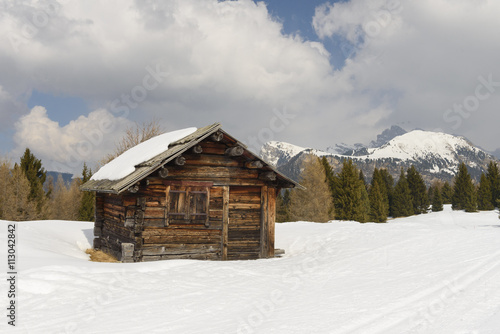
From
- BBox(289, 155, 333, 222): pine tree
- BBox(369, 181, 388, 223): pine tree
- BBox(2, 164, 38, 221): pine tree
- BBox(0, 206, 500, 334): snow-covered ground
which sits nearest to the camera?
BBox(0, 206, 500, 334): snow-covered ground

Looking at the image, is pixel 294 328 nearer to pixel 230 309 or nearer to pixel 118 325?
pixel 230 309

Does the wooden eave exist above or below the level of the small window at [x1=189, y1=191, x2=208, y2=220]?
above

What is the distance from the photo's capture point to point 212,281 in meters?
9.08

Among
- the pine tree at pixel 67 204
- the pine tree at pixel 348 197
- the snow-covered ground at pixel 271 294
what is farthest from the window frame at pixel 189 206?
the pine tree at pixel 67 204

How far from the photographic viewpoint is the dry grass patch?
45.2 feet

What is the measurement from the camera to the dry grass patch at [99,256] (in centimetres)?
1379

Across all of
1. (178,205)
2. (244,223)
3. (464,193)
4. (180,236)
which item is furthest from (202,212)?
(464,193)

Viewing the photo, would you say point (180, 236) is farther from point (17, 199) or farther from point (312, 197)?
point (17, 199)

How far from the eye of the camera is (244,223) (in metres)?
13.4

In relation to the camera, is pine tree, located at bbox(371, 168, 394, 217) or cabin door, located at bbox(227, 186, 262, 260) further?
pine tree, located at bbox(371, 168, 394, 217)

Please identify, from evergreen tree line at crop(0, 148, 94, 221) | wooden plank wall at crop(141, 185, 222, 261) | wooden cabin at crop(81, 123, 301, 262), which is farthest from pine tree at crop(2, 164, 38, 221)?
wooden plank wall at crop(141, 185, 222, 261)

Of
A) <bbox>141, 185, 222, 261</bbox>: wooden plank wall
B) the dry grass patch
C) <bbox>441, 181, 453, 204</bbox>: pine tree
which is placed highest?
<bbox>441, 181, 453, 204</bbox>: pine tree

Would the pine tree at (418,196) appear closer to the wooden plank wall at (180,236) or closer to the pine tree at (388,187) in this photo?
the pine tree at (388,187)

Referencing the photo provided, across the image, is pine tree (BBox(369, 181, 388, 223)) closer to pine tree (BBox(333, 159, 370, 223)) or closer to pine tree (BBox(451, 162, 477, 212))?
pine tree (BBox(333, 159, 370, 223))
